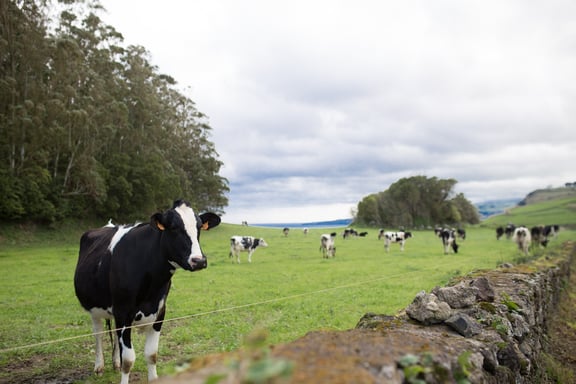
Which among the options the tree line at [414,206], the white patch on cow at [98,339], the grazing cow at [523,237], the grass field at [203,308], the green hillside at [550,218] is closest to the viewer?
the white patch on cow at [98,339]

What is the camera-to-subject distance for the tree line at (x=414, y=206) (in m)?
77.7

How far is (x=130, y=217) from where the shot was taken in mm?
37562

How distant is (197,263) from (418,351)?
297 centimetres

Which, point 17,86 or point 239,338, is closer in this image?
point 239,338

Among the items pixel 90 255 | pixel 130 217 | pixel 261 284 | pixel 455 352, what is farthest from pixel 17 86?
pixel 455 352

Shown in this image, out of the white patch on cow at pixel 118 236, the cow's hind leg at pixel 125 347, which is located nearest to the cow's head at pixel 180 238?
the white patch on cow at pixel 118 236

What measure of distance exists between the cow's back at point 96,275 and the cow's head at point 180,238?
1063mm

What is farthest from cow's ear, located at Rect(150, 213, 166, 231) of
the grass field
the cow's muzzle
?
the grass field

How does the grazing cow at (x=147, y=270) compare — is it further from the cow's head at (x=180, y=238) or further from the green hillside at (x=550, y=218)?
the green hillside at (x=550, y=218)

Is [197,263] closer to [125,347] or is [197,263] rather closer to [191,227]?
[191,227]

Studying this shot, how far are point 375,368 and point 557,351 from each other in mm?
7017

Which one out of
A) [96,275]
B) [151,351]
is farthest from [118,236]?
[151,351]

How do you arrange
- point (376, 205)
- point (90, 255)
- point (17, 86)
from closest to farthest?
1. point (90, 255)
2. point (17, 86)
3. point (376, 205)

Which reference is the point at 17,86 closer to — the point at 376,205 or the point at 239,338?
the point at 239,338
